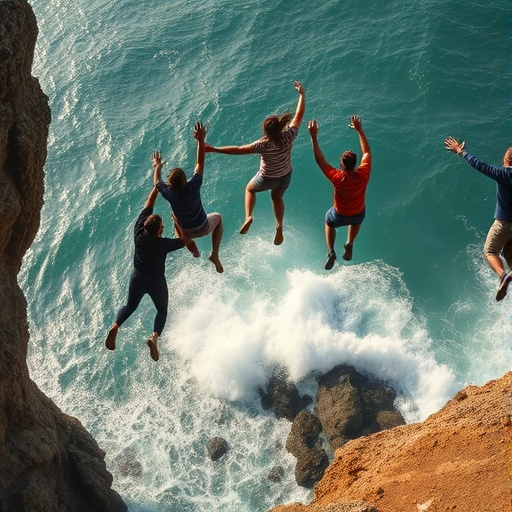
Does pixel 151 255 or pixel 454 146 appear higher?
pixel 454 146

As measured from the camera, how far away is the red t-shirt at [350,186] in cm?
1132

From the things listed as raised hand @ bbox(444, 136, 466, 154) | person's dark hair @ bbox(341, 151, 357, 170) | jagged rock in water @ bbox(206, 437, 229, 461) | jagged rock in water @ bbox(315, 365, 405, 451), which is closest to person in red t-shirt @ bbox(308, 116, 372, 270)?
person's dark hair @ bbox(341, 151, 357, 170)

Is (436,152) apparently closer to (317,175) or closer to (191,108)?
(317,175)

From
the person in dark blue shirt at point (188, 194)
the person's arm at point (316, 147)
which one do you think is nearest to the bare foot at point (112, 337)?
the person in dark blue shirt at point (188, 194)

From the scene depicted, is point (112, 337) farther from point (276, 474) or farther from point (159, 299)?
point (276, 474)

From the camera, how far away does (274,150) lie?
1133cm

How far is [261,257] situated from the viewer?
28.7 m

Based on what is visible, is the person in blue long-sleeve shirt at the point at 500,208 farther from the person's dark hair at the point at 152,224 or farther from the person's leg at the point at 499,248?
the person's dark hair at the point at 152,224

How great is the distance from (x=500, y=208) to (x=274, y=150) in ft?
13.3

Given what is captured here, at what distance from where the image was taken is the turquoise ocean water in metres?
23.7

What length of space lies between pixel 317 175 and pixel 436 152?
18.7 ft

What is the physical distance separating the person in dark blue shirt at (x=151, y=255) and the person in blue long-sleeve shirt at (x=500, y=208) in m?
5.03

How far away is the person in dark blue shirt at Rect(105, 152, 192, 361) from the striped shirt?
1851 mm

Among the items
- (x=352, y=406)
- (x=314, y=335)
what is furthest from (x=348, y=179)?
(x=314, y=335)
